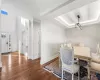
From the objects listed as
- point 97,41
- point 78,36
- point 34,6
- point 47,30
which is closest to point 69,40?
point 78,36

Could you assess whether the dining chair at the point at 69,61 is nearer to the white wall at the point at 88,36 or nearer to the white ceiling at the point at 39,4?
the white ceiling at the point at 39,4

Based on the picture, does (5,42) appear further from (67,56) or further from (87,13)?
(87,13)

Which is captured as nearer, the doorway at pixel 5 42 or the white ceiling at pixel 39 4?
the white ceiling at pixel 39 4

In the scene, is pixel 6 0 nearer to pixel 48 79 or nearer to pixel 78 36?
pixel 48 79

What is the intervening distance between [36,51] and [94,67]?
3267 mm

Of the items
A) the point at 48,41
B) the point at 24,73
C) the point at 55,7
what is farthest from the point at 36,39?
the point at 55,7

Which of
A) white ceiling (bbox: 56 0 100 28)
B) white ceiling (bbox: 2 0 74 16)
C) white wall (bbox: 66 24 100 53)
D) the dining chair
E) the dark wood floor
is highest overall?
white ceiling (bbox: 2 0 74 16)

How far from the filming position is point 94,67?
214cm

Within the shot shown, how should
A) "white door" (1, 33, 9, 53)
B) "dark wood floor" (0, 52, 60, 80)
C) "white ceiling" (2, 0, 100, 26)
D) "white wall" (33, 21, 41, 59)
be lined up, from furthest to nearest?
1. "white door" (1, 33, 9, 53)
2. "white wall" (33, 21, 41, 59)
3. "dark wood floor" (0, 52, 60, 80)
4. "white ceiling" (2, 0, 100, 26)

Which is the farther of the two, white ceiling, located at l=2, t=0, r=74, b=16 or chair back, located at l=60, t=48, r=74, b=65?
white ceiling, located at l=2, t=0, r=74, b=16

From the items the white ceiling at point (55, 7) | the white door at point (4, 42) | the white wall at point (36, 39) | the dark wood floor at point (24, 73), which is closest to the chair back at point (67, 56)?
the dark wood floor at point (24, 73)

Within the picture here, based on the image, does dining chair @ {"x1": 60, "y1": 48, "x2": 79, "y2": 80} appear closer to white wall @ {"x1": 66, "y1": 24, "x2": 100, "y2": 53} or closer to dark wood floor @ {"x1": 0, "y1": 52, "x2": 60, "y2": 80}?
dark wood floor @ {"x1": 0, "y1": 52, "x2": 60, "y2": 80}

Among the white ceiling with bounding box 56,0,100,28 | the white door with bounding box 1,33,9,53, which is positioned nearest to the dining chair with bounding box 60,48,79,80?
the white ceiling with bounding box 56,0,100,28

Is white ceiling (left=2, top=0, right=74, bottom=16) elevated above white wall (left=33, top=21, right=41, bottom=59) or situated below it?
above
